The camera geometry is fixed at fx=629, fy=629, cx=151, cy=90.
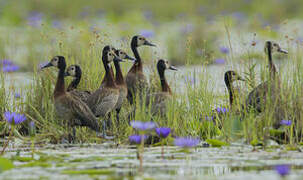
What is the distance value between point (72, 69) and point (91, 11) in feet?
37.2

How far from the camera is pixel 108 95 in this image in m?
6.81

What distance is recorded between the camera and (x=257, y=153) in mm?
5188

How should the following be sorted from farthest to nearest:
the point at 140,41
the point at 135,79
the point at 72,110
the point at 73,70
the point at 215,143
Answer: the point at 140,41 < the point at 135,79 < the point at 73,70 < the point at 72,110 < the point at 215,143

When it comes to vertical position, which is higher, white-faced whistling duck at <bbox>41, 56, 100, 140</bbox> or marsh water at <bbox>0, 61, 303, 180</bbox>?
white-faced whistling duck at <bbox>41, 56, 100, 140</bbox>

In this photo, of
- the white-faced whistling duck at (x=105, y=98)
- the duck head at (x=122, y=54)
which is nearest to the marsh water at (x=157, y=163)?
the white-faced whistling duck at (x=105, y=98)

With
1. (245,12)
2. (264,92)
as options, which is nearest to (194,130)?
(264,92)

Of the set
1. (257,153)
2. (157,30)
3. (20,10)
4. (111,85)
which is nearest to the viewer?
(257,153)

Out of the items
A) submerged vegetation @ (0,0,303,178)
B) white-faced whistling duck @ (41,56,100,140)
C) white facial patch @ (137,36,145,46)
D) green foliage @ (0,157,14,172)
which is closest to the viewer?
Answer: green foliage @ (0,157,14,172)

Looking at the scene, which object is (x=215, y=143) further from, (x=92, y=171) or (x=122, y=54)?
(x=122, y=54)

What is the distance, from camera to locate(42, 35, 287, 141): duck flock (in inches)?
249

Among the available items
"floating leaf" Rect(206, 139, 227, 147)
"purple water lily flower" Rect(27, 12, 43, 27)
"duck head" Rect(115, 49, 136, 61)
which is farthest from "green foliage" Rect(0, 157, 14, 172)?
"purple water lily flower" Rect(27, 12, 43, 27)

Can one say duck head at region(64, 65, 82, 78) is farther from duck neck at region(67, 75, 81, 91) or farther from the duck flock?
duck neck at region(67, 75, 81, 91)

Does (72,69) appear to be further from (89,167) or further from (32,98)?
(89,167)

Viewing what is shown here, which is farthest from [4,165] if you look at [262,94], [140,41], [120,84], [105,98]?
[140,41]
